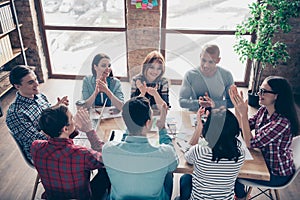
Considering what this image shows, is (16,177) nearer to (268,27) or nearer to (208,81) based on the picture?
(208,81)

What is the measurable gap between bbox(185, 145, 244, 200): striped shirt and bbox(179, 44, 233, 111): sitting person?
0.90m

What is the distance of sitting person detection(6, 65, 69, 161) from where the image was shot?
1.91 meters

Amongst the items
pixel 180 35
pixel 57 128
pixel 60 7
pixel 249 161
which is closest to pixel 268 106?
pixel 249 161

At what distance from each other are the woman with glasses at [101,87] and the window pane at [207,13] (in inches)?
66.2

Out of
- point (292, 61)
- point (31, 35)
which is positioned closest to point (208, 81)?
point (292, 61)

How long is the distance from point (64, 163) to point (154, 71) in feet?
3.93

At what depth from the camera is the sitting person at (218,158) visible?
152 centimetres

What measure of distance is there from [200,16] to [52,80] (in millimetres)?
2331

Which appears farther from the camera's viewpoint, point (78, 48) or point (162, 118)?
point (78, 48)

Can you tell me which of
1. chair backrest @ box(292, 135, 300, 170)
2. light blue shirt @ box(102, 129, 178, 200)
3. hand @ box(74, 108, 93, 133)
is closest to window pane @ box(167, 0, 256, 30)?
chair backrest @ box(292, 135, 300, 170)

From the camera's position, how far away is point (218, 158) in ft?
4.96

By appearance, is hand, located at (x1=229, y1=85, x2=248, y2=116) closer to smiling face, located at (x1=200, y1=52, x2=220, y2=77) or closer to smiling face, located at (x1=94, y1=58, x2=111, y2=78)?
smiling face, located at (x1=200, y1=52, x2=220, y2=77)

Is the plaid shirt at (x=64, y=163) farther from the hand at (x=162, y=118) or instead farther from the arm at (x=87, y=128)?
the hand at (x=162, y=118)

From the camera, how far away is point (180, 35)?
3928mm
